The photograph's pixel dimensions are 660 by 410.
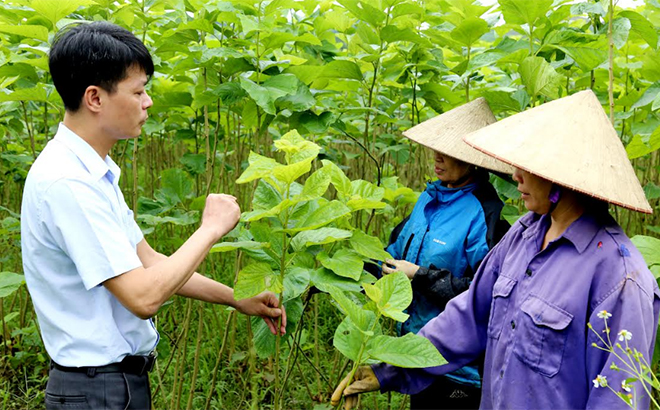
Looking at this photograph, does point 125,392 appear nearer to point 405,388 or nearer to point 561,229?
point 405,388

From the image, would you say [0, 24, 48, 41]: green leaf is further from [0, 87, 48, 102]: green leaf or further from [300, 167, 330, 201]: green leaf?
[300, 167, 330, 201]: green leaf

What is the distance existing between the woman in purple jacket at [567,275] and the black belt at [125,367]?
20.0 inches

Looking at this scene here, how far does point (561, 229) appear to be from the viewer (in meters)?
1.71

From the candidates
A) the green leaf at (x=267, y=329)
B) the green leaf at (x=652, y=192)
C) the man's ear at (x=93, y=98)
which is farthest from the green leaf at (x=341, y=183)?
the green leaf at (x=652, y=192)

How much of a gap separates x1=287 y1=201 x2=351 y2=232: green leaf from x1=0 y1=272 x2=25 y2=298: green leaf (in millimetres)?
1183

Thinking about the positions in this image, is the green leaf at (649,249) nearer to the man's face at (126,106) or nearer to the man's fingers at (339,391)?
the man's fingers at (339,391)

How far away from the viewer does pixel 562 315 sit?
1594 millimetres

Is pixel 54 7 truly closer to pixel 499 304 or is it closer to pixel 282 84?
pixel 282 84

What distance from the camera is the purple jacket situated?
1.53m

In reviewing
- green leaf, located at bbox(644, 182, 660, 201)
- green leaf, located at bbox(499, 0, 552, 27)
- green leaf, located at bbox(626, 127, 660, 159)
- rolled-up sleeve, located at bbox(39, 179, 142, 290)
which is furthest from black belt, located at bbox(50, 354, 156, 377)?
green leaf, located at bbox(644, 182, 660, 201)

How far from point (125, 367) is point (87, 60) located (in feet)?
2.52

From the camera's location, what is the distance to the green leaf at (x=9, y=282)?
2.29 metres

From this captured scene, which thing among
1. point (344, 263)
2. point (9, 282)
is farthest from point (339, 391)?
point (9, 282)

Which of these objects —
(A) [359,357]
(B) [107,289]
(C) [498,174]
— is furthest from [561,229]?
(B) [107,289]
